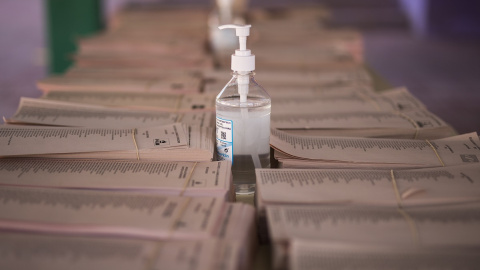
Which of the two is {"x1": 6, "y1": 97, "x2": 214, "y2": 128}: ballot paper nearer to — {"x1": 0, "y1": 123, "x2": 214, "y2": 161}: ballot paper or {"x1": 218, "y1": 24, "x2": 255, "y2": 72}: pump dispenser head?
{"x1": 0, "y1": 123, "x2": 214, "y2": 161}: ballot paper

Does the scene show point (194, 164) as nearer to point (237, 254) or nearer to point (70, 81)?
point (237, 254)

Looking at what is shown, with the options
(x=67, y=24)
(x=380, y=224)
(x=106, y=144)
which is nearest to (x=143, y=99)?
(x=106, y=144)

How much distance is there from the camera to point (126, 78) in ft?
5.01

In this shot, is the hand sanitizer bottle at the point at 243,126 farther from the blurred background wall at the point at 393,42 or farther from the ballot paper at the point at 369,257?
the blurred background wall at the point at 393,42

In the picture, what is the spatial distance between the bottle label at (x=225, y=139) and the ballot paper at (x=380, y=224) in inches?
7.5

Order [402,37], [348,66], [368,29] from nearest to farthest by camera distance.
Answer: [348,66], [402,37], [368,29]

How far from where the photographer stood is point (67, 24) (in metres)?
3.22

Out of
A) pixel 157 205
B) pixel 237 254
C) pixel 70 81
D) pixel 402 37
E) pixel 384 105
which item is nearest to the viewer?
pixel 237 254

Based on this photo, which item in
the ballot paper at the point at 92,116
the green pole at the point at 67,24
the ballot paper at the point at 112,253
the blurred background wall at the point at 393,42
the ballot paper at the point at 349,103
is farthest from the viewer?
the blurred background wall at the point at 393,42

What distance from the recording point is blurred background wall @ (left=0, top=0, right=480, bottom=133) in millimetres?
3754

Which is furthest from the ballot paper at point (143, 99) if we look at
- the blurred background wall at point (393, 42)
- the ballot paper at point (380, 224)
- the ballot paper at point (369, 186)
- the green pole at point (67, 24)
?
the green pole at point (67, 24)

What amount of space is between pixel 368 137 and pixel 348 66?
0.76 m

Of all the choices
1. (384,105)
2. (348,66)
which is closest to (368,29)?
(348,66)

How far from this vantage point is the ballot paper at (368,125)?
1.04 metres
